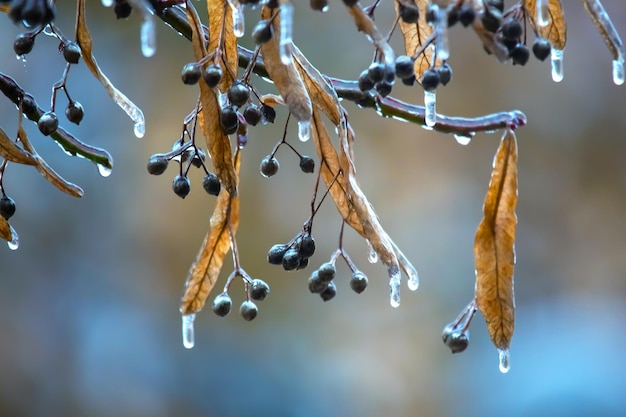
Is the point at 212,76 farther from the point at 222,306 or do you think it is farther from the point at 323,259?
the point at 323,259

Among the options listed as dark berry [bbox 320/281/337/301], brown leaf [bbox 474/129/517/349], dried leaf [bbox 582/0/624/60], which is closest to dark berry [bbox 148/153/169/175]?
dark berry [bbox 320/281/337/301]

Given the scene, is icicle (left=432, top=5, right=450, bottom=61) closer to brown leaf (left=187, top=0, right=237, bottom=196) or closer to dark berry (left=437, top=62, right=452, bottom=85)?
dark berry (left=437, top=62, right=452, bottom=85)

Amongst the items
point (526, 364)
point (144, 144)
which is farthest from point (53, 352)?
point (526, 364)

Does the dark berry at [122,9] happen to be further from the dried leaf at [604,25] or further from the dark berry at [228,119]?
the dried leaf at [604,25]

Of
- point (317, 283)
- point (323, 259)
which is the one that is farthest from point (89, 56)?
point (323, 259)

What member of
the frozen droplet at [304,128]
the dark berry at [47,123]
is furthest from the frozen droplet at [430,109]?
the dark berry at [47,123]
